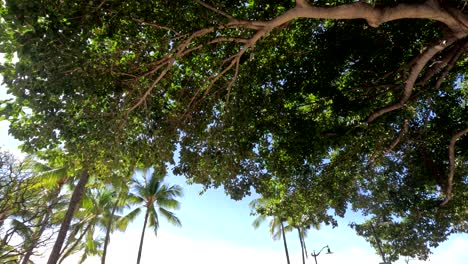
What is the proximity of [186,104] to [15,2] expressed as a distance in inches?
176

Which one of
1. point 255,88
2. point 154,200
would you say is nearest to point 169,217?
point 154,200

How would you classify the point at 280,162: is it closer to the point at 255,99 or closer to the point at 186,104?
the point at 255,99

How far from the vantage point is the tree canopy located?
5629 mm

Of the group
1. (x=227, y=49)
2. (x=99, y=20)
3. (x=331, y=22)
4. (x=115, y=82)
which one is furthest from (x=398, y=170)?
(x=99, y=20)

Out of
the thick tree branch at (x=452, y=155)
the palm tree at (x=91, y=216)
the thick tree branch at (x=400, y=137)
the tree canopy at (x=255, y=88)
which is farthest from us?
the palm tree at (x=91, y=216)

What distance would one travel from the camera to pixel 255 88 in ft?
28.5

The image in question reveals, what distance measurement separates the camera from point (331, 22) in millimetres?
8773

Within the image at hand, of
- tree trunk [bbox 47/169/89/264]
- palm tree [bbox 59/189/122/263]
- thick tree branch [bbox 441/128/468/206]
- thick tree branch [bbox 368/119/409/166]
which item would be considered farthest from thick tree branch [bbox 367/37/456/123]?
palm tree [bbox 59/189/122/263]

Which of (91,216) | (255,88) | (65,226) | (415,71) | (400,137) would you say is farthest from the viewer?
(91,216)

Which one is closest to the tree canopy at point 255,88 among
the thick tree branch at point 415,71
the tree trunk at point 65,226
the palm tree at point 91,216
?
the thick tree branch at point 415,71

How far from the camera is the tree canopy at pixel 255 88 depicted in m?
5.63

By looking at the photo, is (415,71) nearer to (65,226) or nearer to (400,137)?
(400,137)

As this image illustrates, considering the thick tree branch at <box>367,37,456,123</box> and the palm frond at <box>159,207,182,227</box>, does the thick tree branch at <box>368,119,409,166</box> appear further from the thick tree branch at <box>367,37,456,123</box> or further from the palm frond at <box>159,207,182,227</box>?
the palm frond at <box>159,207,182,227</box>

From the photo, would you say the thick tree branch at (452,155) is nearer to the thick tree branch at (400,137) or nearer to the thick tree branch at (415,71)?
the thick tree branch at (400,137)
